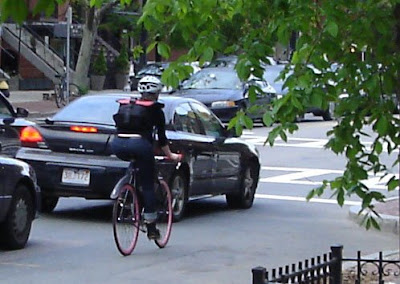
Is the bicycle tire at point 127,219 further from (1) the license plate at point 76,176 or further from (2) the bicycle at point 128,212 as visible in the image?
(1) the license plate at point 76,176

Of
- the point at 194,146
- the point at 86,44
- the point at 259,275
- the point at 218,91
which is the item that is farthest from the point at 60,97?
the point at 259,275

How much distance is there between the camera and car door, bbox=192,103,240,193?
15141mm

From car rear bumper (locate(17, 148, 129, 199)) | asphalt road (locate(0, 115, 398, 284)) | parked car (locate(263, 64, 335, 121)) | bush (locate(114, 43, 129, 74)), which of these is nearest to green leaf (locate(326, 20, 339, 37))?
parked car (locate(263, 64, 335, 121))

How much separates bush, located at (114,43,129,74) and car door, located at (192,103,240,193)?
128 ft

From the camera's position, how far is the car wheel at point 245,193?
52.7 feet

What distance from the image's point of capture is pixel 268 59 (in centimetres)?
679

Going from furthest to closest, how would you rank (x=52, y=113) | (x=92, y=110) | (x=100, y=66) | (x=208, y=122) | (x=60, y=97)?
(x=100, y=66)
(x=60, y=97)
(x=52, y=113)
(x=208, y=122)
(x=92, y=110)

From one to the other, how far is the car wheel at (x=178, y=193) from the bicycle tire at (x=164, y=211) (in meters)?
1.42

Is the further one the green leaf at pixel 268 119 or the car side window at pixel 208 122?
the car side window at pixel 208 122

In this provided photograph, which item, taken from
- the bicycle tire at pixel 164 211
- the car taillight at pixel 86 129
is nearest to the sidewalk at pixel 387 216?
the bicycle tire at pixel 164 211

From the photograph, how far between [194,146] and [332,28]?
27.1 feet

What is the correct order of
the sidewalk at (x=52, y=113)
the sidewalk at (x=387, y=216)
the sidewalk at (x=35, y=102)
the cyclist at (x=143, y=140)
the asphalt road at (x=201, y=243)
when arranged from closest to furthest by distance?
the asphalt road at (x=201, y=243)
the cyclist at (x=143, y=140)
the sidewalk at (x=387, y=216)
the sidewalk at (x=52, y=113)
the sidewalk at (x=35, y=102)

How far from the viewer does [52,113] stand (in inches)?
1454

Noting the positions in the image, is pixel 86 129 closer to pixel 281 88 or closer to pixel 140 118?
pixel 140 118
